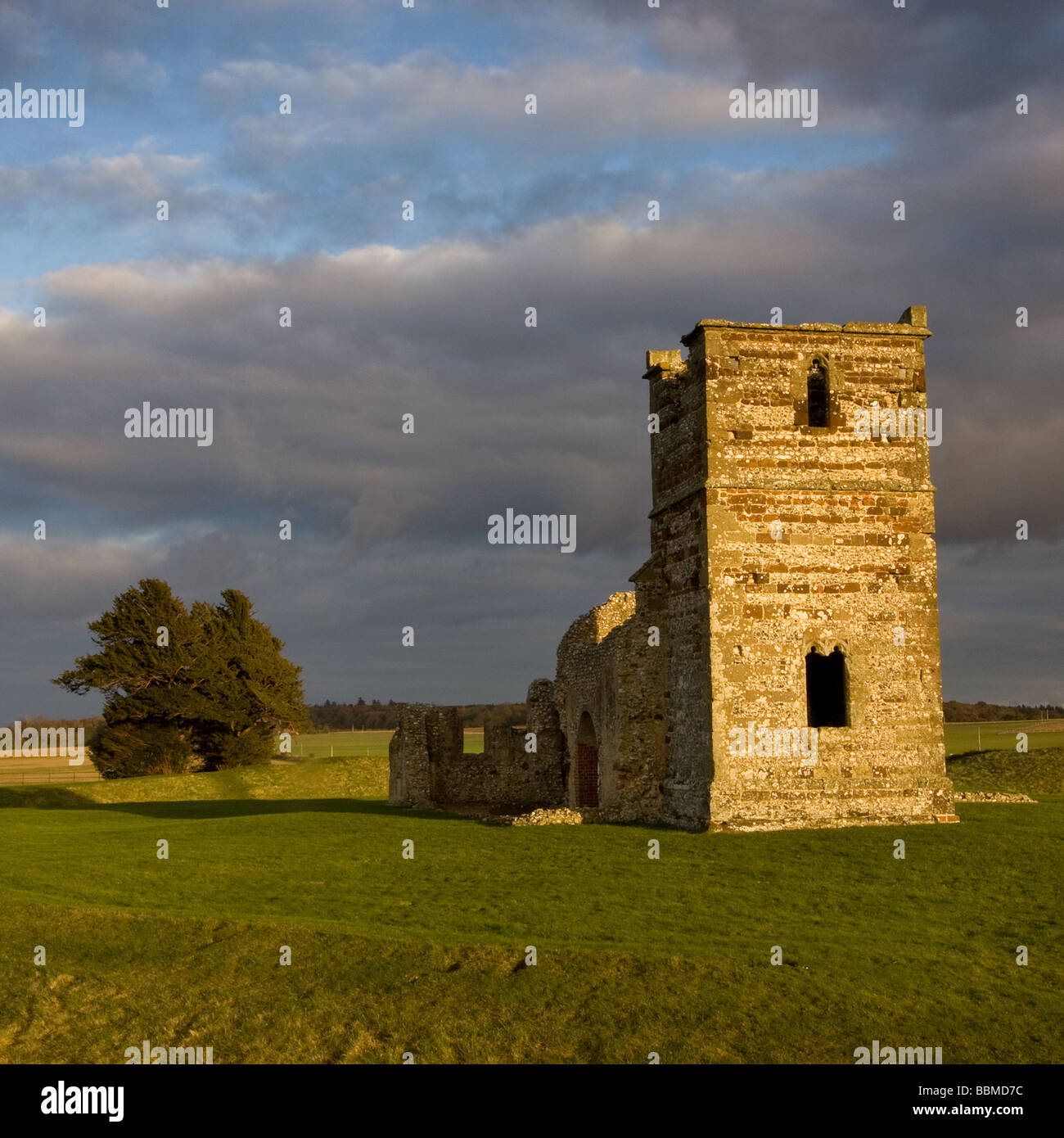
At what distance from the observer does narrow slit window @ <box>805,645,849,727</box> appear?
19.9 m

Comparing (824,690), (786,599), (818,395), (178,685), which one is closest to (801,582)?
(786,599)

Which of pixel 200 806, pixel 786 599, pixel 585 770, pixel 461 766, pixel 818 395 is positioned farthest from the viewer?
pixel 200 806

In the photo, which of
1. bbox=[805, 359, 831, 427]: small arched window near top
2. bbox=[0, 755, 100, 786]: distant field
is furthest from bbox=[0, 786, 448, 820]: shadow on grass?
bbox=[805, 359, 831, 427]: small arched window near top

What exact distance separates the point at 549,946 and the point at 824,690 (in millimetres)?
11499

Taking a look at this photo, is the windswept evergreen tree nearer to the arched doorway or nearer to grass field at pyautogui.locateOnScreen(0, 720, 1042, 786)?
grass field at pyautogui.locateOnScreen(0, 720, 1042, 786)

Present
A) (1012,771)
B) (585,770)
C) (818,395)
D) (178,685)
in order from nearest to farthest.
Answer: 1. (818,395)
2. (585,770)
3. (1012,771)
4. (178,685)

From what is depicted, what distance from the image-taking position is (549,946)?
10.4m

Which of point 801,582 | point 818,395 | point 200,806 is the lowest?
point 200,806

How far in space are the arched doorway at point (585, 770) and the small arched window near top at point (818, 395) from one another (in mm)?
8453

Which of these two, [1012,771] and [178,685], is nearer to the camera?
[1012,771]

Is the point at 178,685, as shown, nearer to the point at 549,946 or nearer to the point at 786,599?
the point at 786,599

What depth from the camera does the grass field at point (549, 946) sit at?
8586 millimetres

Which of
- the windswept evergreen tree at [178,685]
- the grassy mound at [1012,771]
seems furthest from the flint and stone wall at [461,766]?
the windswept evergreen tree at [178,685]
